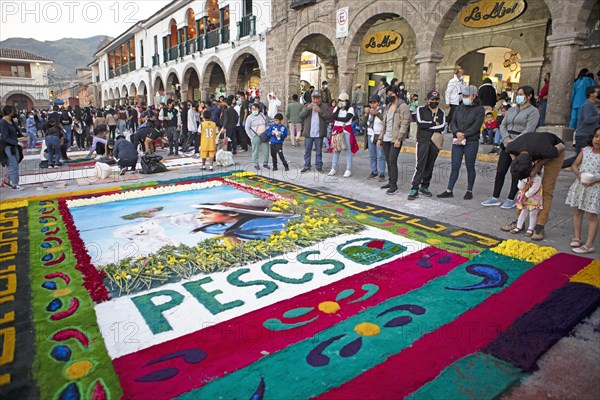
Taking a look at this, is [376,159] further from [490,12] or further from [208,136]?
[490,12]

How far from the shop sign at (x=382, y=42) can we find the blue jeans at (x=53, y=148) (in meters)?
13.4

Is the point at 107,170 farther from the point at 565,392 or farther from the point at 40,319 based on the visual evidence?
the point at 565,392

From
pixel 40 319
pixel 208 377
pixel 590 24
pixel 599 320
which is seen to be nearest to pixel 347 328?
pixel 208 377

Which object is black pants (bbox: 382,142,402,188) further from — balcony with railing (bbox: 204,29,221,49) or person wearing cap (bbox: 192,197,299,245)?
balcony with railing (bbox: 204,29,221,49)

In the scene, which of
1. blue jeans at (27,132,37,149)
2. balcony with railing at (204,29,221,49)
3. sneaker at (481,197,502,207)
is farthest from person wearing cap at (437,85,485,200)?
balcony with railing at (204,29,221,49)

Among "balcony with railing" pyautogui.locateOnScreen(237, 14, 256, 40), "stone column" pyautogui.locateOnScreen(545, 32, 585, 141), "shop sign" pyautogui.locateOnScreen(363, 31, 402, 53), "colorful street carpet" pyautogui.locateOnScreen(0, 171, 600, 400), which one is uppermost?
"balcony with railing" pyautogui.locateOnScreen(237, 14, 256, 40)

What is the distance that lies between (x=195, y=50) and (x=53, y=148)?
1379cm

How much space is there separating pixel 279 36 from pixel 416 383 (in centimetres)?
1532

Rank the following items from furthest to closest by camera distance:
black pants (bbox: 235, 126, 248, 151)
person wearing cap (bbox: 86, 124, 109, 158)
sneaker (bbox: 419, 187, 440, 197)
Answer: black pants (bbox: 235, 126, 248, 151), person wearing cap (bbox: 86, 124, 109, 158), sneaker (bbox: 419, 187, 440, 197)

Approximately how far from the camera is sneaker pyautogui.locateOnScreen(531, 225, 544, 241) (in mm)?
3995

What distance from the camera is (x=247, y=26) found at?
17.0 m

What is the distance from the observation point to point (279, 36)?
15141 mm

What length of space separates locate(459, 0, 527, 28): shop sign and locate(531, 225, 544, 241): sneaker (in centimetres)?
1117

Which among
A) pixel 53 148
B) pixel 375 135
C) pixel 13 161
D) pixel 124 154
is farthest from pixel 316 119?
pixel 53 148
